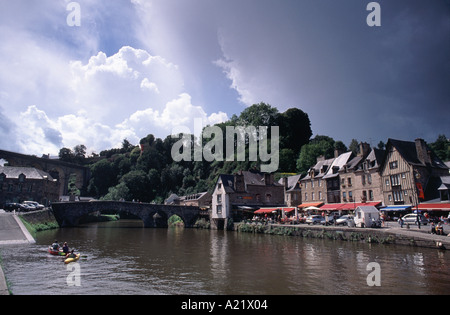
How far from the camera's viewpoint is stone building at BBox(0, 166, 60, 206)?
47656mm

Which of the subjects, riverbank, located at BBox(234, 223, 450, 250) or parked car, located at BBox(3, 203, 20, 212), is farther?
parked car, located at BBox(3, 203, 20, 212)

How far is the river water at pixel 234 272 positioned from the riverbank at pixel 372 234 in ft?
2.54

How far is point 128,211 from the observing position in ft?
169

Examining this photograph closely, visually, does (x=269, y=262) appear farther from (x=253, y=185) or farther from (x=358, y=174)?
(x=253, y=185)

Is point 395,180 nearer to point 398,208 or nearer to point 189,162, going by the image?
point 398,208

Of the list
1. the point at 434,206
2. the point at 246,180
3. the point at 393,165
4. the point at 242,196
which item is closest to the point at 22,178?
the point at 242,196

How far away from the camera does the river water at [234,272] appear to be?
39.0ft

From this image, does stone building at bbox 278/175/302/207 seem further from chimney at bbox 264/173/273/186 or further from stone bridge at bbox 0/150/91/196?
stone bridge at bbox 0/150/91/196

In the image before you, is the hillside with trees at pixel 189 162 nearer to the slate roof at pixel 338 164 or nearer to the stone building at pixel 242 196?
the stone building at pixel 242 196

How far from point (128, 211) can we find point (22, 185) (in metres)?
18.3

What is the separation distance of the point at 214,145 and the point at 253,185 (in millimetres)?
41123

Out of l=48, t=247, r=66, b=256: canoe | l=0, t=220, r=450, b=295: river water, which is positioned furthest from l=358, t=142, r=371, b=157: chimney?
l=48, t=247, r=66, b=256: canoe

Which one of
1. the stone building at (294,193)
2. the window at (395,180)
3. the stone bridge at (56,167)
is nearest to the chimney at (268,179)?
the stone building at (294,193)

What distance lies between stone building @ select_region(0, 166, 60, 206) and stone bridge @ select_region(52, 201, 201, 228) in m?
7.09
